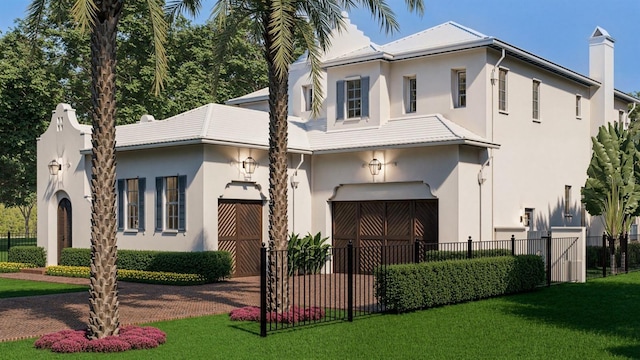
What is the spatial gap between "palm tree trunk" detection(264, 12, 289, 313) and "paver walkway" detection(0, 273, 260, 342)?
164cm

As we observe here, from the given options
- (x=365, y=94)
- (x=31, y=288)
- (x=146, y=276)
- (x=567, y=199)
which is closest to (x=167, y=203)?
(x=146, y=276)

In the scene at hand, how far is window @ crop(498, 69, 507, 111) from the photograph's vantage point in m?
23.8

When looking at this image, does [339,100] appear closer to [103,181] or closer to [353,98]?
[353,98]

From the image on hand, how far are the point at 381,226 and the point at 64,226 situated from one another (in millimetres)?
11641

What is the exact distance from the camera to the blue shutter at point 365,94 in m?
24.8

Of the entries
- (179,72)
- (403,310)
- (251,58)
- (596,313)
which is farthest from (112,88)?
(251,58)

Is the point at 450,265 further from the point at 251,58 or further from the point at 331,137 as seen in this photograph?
the point at 251,58

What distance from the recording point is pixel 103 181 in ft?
39.1

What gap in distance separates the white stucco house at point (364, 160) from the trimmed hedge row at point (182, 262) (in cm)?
63

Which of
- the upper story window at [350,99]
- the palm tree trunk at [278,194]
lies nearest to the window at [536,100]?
the upper story window at [350,99]

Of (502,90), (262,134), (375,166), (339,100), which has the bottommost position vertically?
(375,166)

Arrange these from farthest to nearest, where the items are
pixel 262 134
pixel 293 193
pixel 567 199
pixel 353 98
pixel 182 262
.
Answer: pixel 567 199 < pixel 353 98 < pixel 293 193 < pixel 262 134 < pixel 182 262

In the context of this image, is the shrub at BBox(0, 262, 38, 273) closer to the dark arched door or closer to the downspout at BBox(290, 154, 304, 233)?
the dark arched door

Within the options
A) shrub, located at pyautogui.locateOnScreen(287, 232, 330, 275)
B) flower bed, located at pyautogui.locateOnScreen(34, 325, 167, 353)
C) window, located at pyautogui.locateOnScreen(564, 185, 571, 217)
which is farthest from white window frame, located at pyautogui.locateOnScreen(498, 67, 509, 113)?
flower bed, located at pyautogui.locateOnScreen(34, 325, 167, 353)
